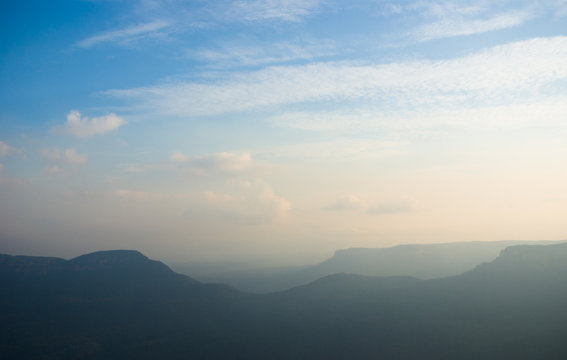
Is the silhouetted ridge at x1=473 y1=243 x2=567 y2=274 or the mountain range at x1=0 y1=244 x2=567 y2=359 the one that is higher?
the silhouetted ridge at x1=473 y1=243 x2=567 y2=274

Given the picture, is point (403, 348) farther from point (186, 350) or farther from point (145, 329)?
point (145, 329)

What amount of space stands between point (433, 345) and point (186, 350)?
298 feet

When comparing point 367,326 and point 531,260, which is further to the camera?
point 531,260

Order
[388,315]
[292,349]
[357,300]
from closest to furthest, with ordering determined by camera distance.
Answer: [292,349]
[388,315]
[357,300]

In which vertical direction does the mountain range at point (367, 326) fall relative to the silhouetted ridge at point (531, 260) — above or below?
below

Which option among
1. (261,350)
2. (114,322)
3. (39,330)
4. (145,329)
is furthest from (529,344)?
(39,330)

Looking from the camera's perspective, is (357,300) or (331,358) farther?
(357,300)

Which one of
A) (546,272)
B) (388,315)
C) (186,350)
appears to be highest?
(546,272)

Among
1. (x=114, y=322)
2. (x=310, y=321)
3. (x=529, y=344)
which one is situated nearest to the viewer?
(x=529, y=344)

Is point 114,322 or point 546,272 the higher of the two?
point 546,272

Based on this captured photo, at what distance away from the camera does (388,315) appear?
501 feet

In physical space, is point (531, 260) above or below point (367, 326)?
above

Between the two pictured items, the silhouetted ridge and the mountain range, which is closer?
the mountain range

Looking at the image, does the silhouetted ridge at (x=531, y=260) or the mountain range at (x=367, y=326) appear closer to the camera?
the mountain range at (x=367, y=326)
